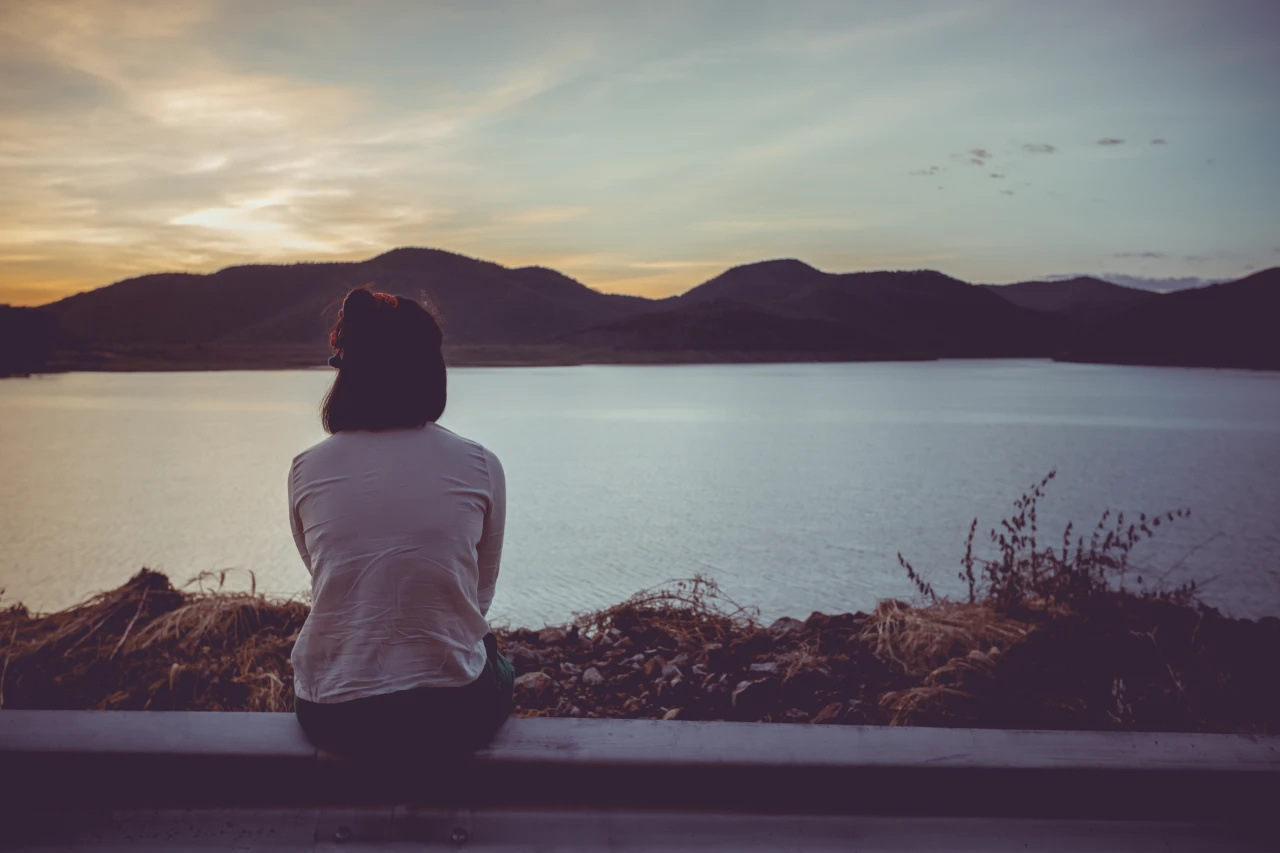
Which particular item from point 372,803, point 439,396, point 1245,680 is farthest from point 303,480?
point 1245,680

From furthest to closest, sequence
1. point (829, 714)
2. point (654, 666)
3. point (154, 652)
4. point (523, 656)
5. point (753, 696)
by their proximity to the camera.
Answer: point (154, 652)
point (523, 656)
point (654, 666)
point (753, 696)
point (829, 714)

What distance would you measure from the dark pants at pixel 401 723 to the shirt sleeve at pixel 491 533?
227mm

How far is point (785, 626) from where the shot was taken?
3.96 meters

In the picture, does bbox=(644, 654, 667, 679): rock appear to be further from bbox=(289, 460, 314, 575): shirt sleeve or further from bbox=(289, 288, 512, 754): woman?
bbox=(289, 460, 314, 575): shirt sleeve

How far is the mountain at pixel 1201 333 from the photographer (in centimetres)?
4891

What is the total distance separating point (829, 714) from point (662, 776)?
119 centimetres

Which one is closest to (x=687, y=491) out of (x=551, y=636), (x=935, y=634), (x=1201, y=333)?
(x=551, y=636)

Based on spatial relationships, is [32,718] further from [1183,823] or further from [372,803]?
[1183,823]

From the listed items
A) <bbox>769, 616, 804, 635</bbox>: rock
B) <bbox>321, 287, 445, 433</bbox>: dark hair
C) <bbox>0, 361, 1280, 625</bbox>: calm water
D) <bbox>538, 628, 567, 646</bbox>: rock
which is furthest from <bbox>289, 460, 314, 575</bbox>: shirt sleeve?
<bbox>0, 361, 1280, 625</bbox>: calm water

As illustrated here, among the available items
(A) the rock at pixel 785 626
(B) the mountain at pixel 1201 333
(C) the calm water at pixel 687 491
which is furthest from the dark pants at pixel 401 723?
(B) the mountain at pixel 1201 333

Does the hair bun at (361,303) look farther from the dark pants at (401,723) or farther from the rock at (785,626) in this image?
the rock at (785,626)

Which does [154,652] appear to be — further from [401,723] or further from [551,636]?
[401,723]

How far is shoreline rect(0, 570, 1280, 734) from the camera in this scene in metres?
2.95

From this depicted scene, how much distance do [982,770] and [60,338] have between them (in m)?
43.7
